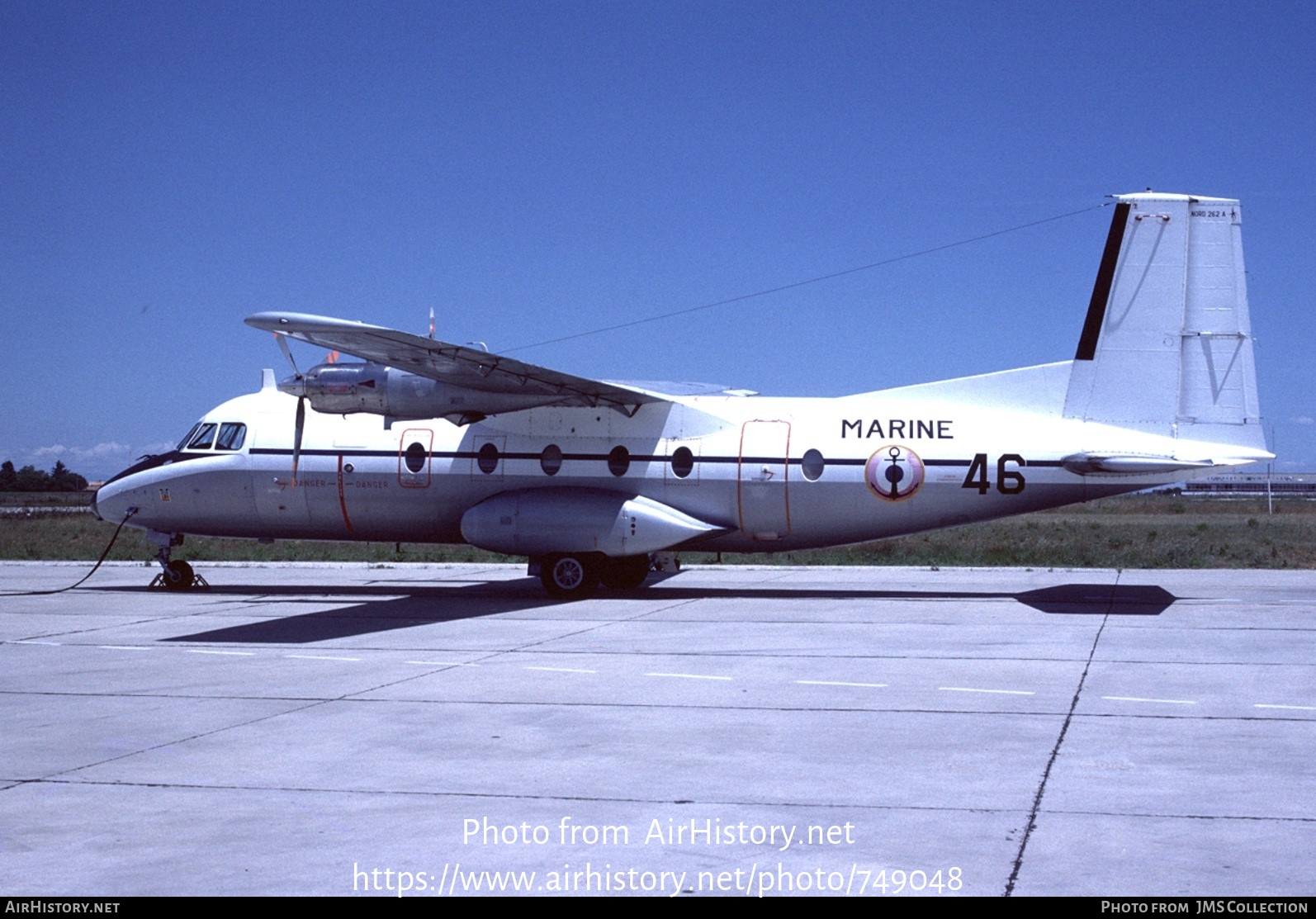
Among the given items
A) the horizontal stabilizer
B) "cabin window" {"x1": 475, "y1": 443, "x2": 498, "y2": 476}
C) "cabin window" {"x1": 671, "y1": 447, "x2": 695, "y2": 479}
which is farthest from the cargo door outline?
the horizontal stabilizer

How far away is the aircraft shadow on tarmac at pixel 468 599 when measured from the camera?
17.0m

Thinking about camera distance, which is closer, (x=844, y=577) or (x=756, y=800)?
(x=756, y=800)

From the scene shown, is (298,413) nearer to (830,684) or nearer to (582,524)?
(582,524)

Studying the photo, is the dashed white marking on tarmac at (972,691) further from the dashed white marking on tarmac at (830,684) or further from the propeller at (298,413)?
the propeller at (298,413)

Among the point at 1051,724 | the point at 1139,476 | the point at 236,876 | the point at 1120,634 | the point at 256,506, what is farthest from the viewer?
the point at 256,506

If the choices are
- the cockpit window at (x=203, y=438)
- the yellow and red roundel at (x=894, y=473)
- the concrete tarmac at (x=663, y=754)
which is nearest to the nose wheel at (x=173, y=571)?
the cockpit window at (x=203, y=438)

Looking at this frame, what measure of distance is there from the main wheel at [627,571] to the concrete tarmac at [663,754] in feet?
12.0

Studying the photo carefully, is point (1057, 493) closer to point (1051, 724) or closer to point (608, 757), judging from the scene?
point (1051, 724)

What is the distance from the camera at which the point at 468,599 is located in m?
21.3

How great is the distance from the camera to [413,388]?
20453 millimetres

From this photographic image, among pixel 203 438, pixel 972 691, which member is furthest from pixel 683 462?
pixel 972 691
